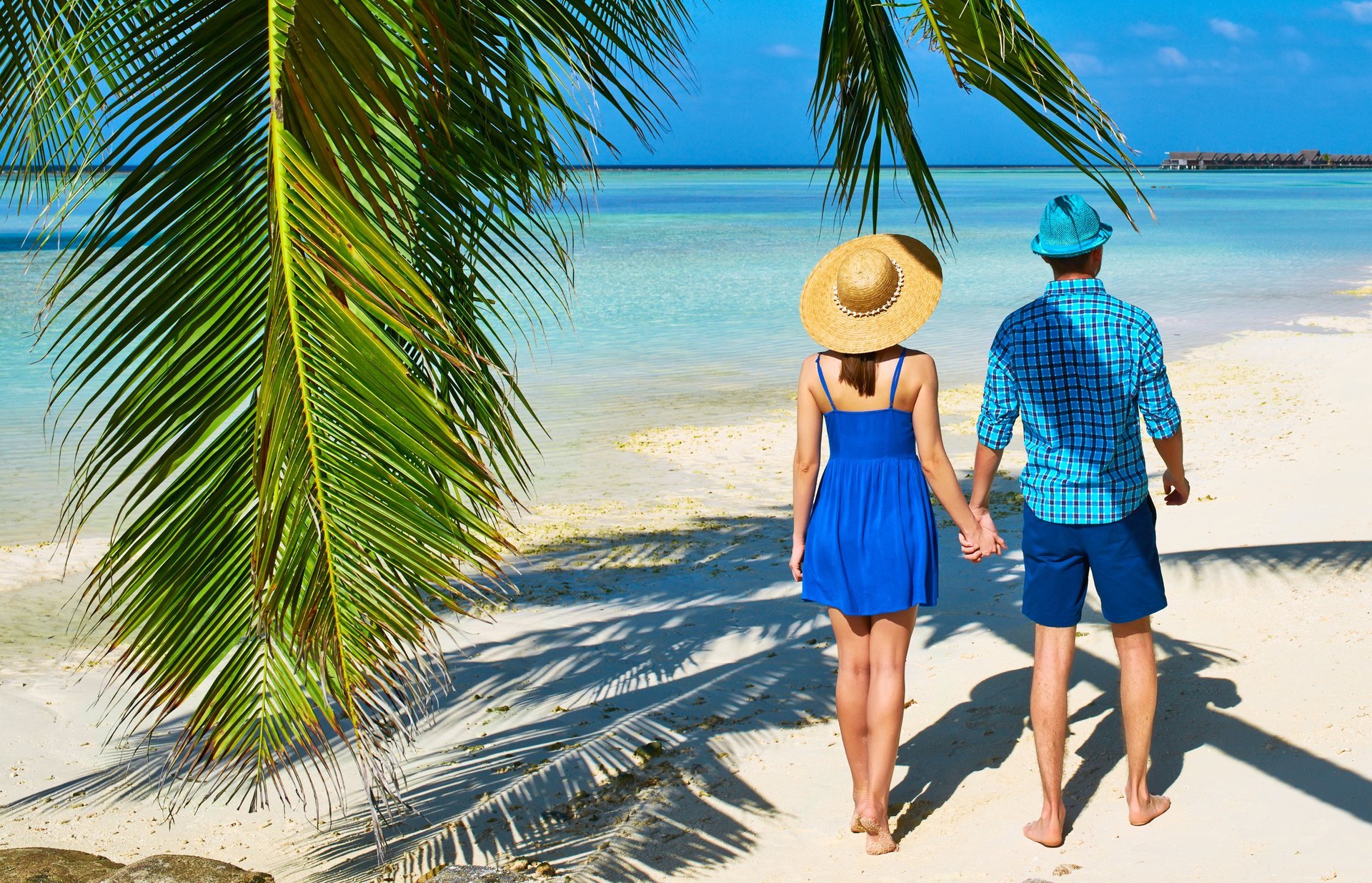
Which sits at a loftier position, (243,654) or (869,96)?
(869,96)

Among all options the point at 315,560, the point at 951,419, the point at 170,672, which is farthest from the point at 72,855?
the point at 951,419

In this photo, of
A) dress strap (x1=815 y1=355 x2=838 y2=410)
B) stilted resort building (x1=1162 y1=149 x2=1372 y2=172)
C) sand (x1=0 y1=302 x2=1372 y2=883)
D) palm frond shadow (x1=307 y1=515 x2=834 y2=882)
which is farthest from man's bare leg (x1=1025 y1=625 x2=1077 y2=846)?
stilted resort building (x1=1162 y1=149 x2=1372 y2=172)

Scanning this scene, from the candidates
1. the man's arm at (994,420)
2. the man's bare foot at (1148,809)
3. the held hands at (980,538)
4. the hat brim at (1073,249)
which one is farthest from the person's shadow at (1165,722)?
the hat brim at (1073,249)

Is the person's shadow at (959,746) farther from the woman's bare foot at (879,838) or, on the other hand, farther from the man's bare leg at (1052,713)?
the man's bare leg at (1052,713)

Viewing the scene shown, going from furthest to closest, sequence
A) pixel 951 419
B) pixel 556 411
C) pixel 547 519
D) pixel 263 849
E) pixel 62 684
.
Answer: pixel 556 411
pixel 951 419
pixel 547 519
pixel 62 684
pixel 263 849

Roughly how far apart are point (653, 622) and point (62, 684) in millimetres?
3078

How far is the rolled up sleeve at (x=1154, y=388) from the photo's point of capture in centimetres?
303

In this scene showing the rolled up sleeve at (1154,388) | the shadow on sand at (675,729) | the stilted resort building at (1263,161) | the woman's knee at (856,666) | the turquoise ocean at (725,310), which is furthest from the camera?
the stilted resort building at (1263,161)

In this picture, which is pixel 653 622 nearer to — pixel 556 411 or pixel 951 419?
pixel 951 419

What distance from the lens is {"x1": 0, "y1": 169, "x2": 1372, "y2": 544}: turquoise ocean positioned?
11.4 meters

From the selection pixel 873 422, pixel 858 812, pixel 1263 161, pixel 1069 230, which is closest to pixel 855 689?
pixel 858 812

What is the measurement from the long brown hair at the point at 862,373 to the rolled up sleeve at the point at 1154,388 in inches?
27.7

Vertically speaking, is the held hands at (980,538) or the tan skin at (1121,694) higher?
the held hands at (980,538)

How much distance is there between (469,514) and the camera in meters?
2.58
